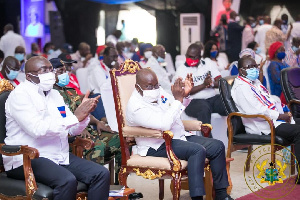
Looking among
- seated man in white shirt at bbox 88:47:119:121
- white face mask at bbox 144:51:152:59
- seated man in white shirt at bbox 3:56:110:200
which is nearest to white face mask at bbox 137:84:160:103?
seated man in white shirt at bbox 3:56:110:200

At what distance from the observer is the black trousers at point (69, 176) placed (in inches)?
157

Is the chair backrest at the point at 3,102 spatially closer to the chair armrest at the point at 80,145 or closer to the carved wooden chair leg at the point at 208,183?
the chair armrest at the point at 80,145

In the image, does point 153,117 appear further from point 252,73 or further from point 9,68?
point 9,68

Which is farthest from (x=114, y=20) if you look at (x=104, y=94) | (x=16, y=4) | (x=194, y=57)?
(x=104, y=94)

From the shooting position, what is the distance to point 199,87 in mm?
7555

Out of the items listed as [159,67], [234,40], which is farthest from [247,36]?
[159,67]

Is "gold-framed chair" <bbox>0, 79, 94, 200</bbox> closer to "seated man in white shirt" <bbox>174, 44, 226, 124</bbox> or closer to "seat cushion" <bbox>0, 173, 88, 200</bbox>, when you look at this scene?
"seat cushion" <bbox>0, 173, 88, 200</bbox>

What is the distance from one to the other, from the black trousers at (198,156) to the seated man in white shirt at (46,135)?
0.82 m

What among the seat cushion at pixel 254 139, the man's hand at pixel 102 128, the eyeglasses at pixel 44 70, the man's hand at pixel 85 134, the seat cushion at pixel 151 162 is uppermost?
the eyeglasses at pixel 44 70

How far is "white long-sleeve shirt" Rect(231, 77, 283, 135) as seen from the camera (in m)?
6.09

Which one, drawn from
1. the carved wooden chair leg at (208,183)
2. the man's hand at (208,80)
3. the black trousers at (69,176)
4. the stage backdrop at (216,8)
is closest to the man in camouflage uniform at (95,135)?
the carved wooden chair leg at (208,183)

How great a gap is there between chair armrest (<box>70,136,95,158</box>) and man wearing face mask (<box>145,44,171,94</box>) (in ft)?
13.0

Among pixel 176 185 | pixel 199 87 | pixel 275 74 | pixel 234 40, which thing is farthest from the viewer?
pixel 234 40

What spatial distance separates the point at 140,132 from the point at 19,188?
121 centimetres
